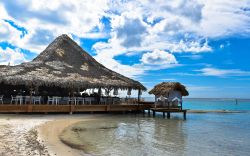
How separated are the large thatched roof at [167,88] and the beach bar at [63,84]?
53.8 inches

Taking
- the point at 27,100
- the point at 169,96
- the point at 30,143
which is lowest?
the point at 30,143

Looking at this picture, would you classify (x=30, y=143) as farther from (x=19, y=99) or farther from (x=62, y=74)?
(x=62, y=74)

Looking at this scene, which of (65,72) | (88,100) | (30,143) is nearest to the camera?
(30,143)

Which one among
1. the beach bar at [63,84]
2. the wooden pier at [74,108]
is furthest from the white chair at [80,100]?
the wooden pier at [74,108]

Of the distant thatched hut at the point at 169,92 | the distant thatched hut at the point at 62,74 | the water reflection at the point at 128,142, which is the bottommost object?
the water reflection at the point at 128,142

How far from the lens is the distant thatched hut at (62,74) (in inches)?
838

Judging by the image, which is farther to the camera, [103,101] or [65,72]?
[103,101]

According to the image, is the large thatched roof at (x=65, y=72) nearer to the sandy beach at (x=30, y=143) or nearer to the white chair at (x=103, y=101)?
the white chair at (x=103, y=101)

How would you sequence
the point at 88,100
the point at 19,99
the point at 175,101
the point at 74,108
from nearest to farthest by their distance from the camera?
the point at 19,99, the point at 74,108, the point at 88,100, the point at 175,101

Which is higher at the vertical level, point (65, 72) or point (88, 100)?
point (65, 72)

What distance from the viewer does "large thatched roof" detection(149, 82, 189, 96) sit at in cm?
2519

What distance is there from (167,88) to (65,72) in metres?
8.36

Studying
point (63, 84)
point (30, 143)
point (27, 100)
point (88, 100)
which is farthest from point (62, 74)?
point (30, 143)

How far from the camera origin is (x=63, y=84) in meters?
21.9
